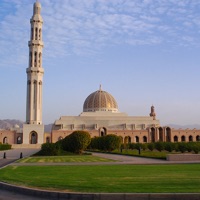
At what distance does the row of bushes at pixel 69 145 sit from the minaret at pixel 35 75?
78.0ft

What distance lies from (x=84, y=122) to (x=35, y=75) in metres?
14.3

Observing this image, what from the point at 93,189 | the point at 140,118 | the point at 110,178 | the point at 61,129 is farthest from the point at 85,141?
the point at 140,118

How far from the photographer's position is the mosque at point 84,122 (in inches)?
1945

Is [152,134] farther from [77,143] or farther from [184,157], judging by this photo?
[184,157]

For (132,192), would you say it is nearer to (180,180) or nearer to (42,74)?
(180,180)

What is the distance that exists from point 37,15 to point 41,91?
12688mm

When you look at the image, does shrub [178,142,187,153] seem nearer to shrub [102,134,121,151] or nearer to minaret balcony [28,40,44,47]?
shrub [102,134,121,151]

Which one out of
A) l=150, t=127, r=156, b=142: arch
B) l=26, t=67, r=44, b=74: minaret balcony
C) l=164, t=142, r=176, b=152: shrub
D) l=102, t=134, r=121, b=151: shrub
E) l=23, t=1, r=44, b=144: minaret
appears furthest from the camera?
l=150, t=127, r=156, b=142: arch

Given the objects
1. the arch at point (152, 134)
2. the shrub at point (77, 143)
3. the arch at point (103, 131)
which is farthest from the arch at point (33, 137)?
the shrub at point (77, 143)

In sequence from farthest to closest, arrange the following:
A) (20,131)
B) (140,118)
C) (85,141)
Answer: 1. (140,118)
2. (20,131)
3. (85,141)

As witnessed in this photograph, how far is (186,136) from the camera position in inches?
2301

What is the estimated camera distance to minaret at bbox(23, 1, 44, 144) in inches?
1927

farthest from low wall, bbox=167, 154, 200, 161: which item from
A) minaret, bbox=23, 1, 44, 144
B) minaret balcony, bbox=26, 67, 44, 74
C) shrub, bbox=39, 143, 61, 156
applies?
minaret balcony, bbox=26, 67, 44, 74

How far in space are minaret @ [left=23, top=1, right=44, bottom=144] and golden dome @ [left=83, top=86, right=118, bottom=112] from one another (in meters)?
16.4
